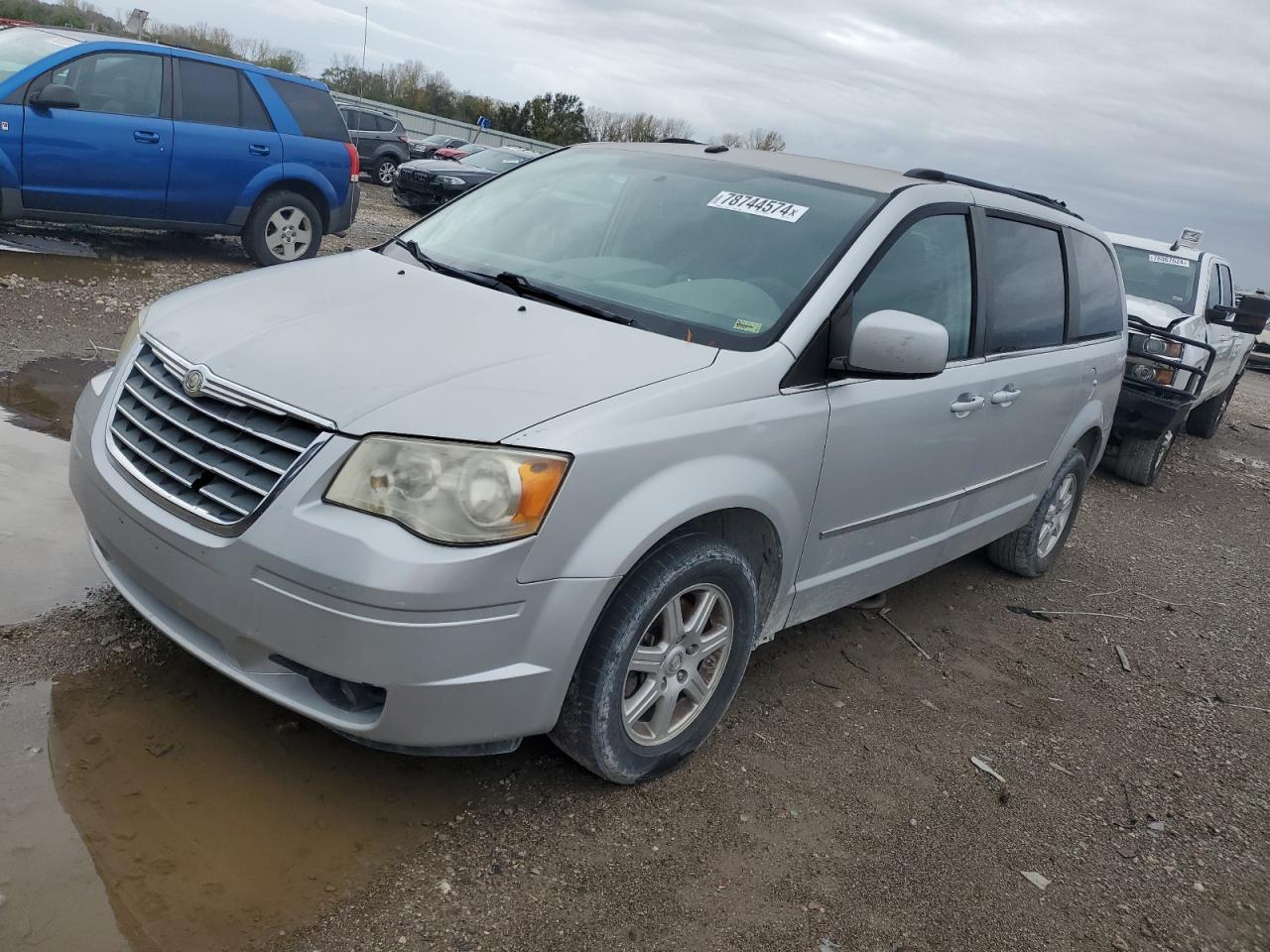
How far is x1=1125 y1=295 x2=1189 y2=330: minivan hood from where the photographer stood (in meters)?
8.99

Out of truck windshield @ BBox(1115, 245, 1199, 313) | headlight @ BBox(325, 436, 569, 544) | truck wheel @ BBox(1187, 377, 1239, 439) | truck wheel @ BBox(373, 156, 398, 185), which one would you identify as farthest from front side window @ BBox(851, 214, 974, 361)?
truck wheel @ BBox(373, 156, 398, 185)

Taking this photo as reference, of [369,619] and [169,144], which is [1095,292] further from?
[169,144]

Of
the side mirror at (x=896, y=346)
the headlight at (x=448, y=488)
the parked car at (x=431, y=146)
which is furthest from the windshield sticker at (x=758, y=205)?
the parked car at (x=431, y=146)

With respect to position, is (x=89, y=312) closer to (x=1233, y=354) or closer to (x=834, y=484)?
(x=834, y=484)

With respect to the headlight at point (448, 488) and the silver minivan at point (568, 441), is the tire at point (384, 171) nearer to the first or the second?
the silver minivan at point (568, 441)

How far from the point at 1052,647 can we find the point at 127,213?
310 inches

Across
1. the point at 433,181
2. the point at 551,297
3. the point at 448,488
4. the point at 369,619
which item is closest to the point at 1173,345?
the point at 551,297

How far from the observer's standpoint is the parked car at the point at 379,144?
22.2 m

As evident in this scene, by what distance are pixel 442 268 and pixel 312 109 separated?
751 cm

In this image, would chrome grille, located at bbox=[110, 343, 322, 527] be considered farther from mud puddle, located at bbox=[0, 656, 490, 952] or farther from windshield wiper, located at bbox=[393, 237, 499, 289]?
windshield wiper, located at bbox=[393, 237, 499, 289]

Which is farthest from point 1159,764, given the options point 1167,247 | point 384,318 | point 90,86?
point 90,86

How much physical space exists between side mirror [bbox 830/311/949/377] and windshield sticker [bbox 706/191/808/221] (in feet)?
1.99

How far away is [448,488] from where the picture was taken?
2.40 meters

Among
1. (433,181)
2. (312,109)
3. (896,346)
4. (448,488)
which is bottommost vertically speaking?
(433,181)
